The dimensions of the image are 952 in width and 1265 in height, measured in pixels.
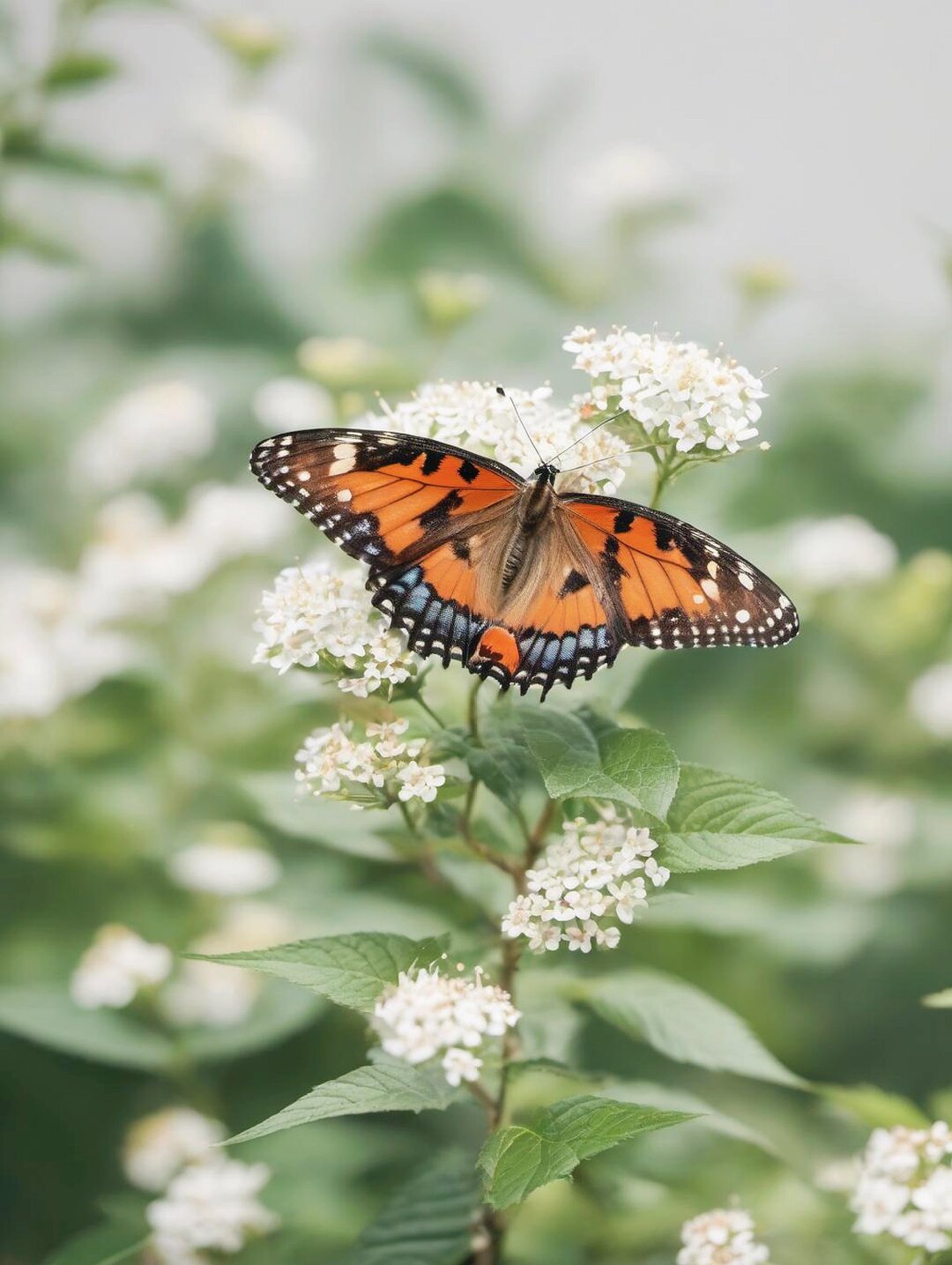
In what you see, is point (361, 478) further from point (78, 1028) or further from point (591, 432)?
point (78, 1028)

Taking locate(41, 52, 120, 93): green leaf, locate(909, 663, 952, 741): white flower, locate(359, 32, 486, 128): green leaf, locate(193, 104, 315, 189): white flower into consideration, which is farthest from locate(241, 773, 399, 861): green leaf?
locate(359, 32, 486, 128): green leaf

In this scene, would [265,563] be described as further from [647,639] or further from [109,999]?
[647,639]

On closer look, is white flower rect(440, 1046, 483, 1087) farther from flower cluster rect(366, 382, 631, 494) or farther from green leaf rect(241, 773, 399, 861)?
flower cluster rect(366, 382, 631, 494)

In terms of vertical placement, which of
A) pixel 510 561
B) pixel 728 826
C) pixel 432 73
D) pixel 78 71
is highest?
pixel 432 73

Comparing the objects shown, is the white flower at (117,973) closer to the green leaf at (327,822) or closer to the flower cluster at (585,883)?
the green leaf at (327,822)

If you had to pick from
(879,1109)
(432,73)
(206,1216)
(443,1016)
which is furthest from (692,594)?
(432,73)
